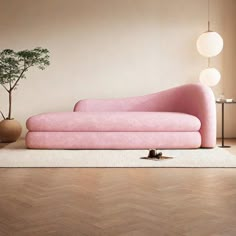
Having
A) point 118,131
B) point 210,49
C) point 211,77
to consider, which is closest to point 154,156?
point 118,131

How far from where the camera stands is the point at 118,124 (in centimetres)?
514

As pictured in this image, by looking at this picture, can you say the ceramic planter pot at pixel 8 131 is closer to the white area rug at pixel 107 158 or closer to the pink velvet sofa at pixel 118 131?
the white area rug at pixel 107 158

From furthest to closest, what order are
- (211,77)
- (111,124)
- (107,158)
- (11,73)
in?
(211,77) < (11,73) < (111,124) < (107,158)

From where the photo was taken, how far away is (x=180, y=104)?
579 centimetres

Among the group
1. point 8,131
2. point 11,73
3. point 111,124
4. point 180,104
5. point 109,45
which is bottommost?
point 8,131

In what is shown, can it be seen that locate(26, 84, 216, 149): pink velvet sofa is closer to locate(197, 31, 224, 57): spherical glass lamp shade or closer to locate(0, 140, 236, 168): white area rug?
locate(0, 140, 236, 168): white area rug

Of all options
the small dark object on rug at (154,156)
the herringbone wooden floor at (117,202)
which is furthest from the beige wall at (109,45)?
the herringbone wooden floor at (117,202)

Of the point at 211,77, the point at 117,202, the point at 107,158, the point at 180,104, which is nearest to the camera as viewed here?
the point at 117,202

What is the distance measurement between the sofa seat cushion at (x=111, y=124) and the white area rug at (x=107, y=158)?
10.8 inches

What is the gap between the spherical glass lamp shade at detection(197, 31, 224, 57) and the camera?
605cm

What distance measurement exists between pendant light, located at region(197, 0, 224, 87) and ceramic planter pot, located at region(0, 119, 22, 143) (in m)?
2.58

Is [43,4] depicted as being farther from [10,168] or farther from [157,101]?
[10,168]

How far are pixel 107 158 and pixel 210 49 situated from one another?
7.96 feet

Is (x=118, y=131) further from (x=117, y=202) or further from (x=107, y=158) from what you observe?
(x=117, y=202)
